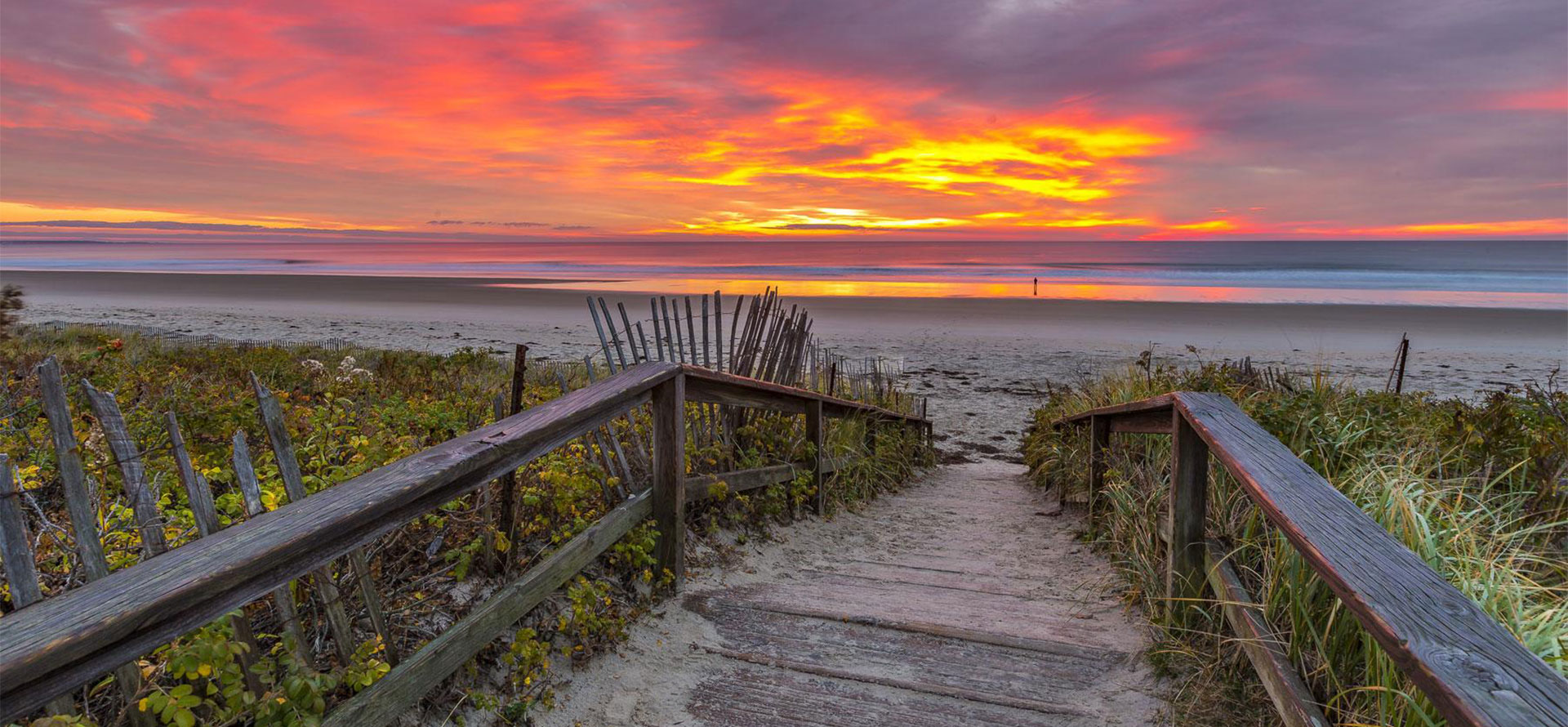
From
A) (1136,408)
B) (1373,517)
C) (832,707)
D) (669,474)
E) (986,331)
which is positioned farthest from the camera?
(986,331)

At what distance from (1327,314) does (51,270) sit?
74409 millimetres

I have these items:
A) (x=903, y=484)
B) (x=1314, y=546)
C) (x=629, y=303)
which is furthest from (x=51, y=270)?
(x=1314, y=546)

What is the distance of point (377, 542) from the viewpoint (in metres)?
2.98

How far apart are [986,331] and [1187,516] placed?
70.6 feet

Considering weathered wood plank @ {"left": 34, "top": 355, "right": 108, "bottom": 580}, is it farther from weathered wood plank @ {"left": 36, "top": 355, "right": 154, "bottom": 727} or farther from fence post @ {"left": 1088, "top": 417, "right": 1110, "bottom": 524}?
fence post @ {"left": 1088, "top": 417, "right": 1110, "bottom": 524}

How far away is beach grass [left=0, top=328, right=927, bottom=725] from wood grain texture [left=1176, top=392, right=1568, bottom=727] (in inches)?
87.0

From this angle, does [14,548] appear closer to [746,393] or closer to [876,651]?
[876,651]

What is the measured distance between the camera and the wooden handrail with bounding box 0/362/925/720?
4.42 feet

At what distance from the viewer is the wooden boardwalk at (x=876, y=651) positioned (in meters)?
2.99

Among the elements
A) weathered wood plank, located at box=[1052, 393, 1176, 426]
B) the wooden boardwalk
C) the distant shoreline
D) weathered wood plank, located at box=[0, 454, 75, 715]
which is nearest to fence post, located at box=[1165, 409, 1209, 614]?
weathered wood plank, located at box=[1052, 393, 1176, 426]

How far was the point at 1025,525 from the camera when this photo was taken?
6961 millimetres

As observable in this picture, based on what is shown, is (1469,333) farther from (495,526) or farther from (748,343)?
(495,526)

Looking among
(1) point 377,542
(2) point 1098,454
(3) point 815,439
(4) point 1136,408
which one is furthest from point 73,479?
(2) point 1098,454

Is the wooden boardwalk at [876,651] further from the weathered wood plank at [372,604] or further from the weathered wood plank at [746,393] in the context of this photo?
the weathered wood plank at [746,393]
